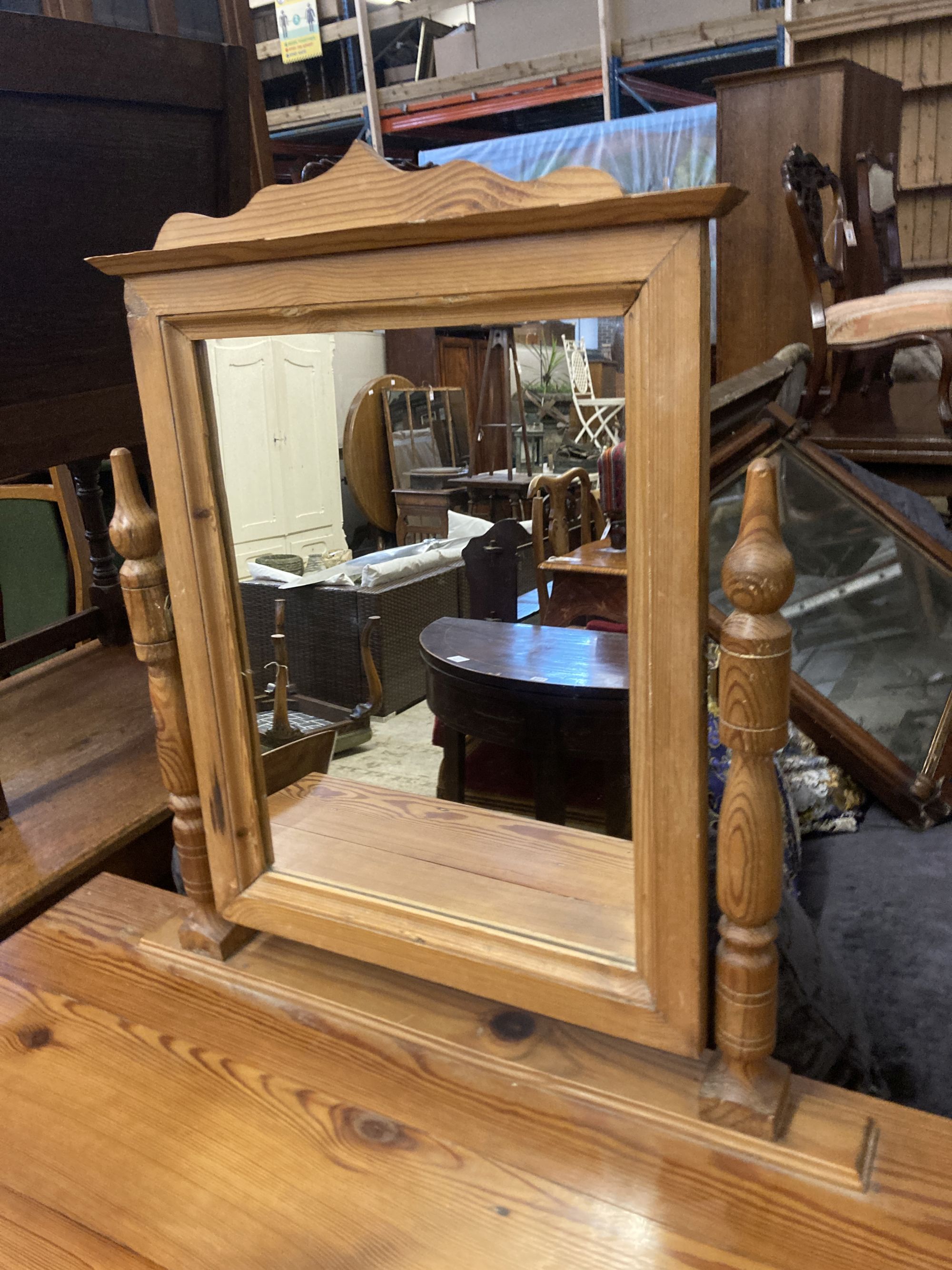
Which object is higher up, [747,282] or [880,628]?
[747,282]

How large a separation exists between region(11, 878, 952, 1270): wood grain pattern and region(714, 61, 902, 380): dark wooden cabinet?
3.20 meters

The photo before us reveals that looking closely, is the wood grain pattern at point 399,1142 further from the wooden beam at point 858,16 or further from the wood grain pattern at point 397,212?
the wooden beam at point 858,16

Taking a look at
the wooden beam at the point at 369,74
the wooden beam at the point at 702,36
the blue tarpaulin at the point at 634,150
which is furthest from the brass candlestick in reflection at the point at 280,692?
the wooden beam at the point at 369,74

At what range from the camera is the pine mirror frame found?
0.58 meters

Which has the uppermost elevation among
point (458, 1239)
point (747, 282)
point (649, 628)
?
point (747, 282)

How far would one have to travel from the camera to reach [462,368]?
1156 millimetres

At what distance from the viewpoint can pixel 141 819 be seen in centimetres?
135

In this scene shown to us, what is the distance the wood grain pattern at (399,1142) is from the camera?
1.98 ft

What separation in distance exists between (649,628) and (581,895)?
279 mm

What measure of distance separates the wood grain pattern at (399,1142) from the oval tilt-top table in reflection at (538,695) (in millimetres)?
217

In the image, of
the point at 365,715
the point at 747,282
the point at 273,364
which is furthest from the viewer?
the point at 747,282

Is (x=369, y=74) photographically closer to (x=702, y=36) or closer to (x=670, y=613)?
(x=702, y=36)

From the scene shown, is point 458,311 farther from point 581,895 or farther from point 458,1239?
point 458,1239

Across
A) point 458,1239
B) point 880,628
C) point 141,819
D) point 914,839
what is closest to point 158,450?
point 458,1239
